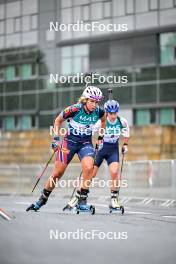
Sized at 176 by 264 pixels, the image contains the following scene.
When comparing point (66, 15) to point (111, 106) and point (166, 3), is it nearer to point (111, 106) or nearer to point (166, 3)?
point (166, 3)

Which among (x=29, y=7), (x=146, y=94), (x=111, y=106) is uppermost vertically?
(x=29, y=7)

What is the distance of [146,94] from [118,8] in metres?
3.85

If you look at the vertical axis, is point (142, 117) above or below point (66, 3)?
below

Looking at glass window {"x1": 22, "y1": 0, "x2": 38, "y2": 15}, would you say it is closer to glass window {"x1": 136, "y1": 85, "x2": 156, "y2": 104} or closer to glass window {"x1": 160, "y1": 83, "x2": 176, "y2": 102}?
glass window {"x1": 136, "y1": 85, "x2": 156, "y2": 104}

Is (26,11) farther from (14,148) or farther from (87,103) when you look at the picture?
(87,103)

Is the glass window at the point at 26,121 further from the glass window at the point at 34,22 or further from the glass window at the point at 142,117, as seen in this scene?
the glass window at the point at 142,117

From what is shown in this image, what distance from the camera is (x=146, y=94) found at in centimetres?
3506

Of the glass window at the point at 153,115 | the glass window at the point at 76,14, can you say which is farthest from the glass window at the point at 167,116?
the glass window at the point at 76,14

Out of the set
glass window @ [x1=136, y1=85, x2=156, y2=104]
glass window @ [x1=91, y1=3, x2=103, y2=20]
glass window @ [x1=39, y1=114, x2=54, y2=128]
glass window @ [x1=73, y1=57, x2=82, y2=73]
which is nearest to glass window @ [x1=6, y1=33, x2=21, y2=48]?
glass window @ [x1=73, y1=57, x2=82, y2=73]

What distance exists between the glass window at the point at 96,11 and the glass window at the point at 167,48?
2.79 metres

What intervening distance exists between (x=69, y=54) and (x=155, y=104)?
5500 mm

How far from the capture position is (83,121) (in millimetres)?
13016

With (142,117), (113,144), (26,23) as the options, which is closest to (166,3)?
(142,117)

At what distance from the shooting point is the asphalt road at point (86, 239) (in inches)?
299
